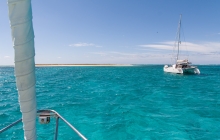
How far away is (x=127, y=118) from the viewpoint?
12.7m

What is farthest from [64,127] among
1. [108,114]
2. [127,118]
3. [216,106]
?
[216,106]

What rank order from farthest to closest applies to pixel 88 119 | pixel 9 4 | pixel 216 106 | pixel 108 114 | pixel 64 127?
1. pixel 216 106
2. pixel 108 114
3. pixel 88 119
4. pixel 64 127
5. pixel 9 4

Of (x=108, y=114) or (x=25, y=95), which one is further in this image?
(x=108, y=114)

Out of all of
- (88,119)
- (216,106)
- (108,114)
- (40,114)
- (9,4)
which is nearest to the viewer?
(9,4)

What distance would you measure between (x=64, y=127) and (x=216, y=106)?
52.0 ft

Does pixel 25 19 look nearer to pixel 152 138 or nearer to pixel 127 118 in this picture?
pixel 152 138

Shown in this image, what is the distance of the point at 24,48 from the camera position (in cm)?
189

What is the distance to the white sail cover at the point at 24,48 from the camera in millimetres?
1801

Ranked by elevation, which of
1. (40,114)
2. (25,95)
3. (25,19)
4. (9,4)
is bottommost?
(40,114)

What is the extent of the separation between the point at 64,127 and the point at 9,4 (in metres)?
10.6

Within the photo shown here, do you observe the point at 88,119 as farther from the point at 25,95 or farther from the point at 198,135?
the point at 25,95

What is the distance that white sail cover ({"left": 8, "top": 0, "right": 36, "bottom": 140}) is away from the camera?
1801mm

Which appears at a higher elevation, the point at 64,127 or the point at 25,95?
the point at 25,95

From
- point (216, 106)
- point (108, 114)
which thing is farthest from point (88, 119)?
point (216, 106)
